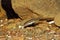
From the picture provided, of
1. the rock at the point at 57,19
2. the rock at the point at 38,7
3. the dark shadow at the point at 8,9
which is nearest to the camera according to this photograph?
the rock at the point at 57,19

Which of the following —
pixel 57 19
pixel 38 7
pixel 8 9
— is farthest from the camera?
pixel 8 9

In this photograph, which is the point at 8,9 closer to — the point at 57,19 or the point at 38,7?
the point at 38,7

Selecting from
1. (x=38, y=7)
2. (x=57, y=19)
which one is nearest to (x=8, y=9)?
(x=38, y=7)

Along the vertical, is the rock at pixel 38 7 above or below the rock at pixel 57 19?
above

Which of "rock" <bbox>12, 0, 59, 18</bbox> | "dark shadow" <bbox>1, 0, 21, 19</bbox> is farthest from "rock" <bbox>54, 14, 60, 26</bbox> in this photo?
"dark shadow" <bbox>1, 0, 21, 19</bbox>

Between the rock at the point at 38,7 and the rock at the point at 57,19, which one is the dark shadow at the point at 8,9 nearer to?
the rock at the point at 38,7

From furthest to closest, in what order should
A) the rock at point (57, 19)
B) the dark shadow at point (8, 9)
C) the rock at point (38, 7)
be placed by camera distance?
the dark shadow at point (8, 9) < the rock at point (38, 7) < the rock at point (57, 19)

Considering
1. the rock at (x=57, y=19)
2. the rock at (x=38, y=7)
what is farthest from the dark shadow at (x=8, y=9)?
the rock at (x=57, y=19)

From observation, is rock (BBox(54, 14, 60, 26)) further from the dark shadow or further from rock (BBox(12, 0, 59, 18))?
the dark shadow

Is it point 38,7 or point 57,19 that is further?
point 38,7
